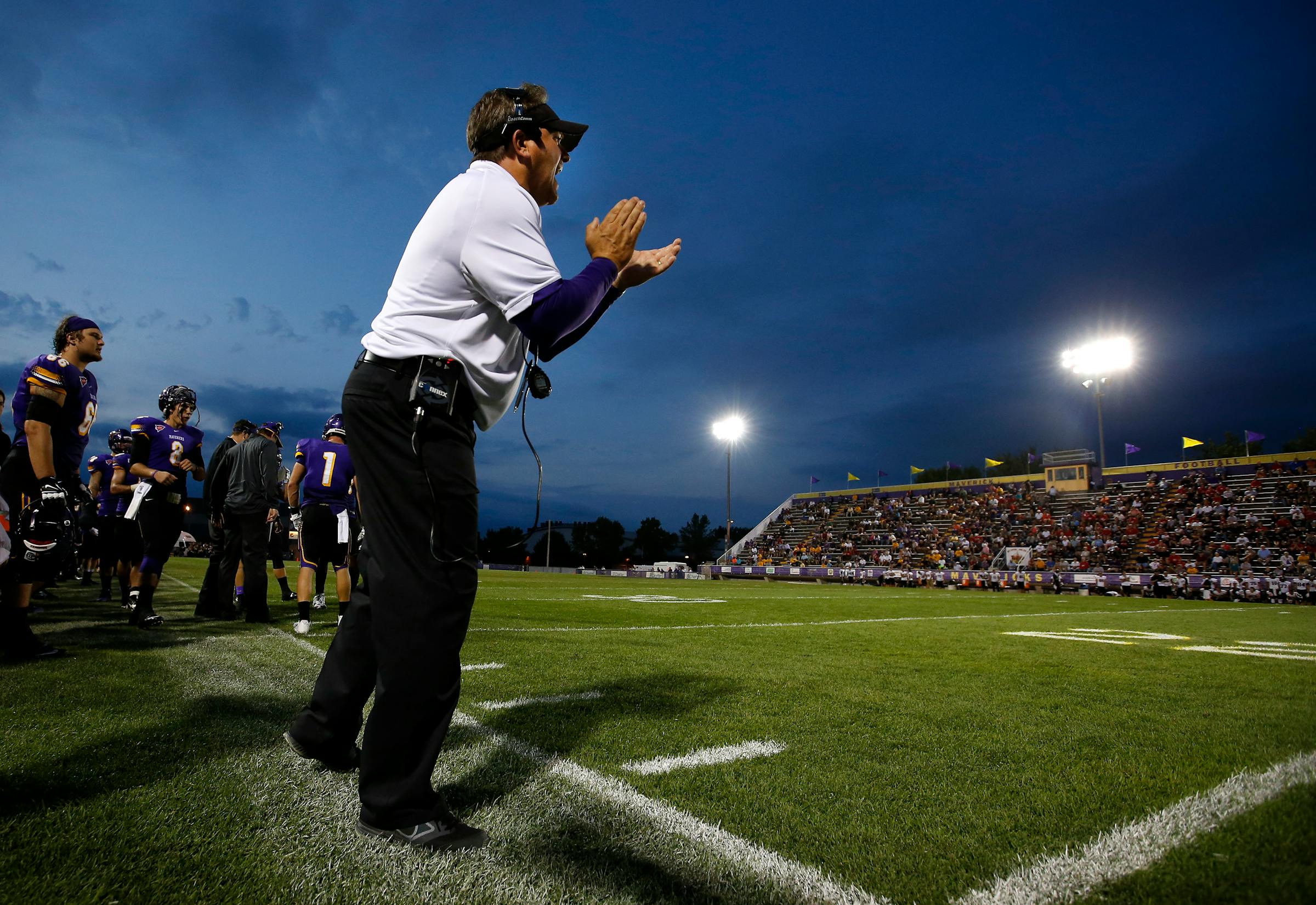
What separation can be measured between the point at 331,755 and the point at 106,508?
32.3 ft

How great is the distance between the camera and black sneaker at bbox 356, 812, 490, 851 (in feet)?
5.53

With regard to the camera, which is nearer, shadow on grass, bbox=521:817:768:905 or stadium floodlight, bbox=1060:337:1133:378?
shadow on grass, bbox=521:817:768:905

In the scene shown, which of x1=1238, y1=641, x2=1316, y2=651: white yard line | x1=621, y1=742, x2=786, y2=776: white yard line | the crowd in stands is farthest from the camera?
the crowd in stands

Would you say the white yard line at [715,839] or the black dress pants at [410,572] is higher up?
the black dress pants at [410,572]

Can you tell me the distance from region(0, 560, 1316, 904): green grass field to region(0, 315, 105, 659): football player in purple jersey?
19.0 inches

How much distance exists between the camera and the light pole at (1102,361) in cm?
3894

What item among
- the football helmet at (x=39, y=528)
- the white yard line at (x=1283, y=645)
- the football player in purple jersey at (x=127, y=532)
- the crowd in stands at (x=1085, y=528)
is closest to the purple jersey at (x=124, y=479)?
the football player in purple jersey at (x=127, y=532)

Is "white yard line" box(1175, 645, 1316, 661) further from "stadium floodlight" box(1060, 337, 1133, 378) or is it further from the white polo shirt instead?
"stadium floodlight" box(1060, 337, 1133, 378)

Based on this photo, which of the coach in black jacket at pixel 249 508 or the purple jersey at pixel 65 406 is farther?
the coach in black jacket at pixel 249 508

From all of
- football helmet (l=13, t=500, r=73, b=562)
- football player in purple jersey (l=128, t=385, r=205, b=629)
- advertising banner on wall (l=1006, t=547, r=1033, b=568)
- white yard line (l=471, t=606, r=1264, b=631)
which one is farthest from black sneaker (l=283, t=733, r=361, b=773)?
advertising banner on wall (l=1006, t=547, r=1033, b=568)

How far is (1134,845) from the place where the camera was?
1.75 m

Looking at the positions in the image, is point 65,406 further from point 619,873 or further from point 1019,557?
point 1019,557

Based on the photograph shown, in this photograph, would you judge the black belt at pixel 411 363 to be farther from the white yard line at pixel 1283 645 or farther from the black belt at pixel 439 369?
the white yard line at pixel 1283 645

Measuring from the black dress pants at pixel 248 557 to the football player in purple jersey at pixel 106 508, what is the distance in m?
1.44
